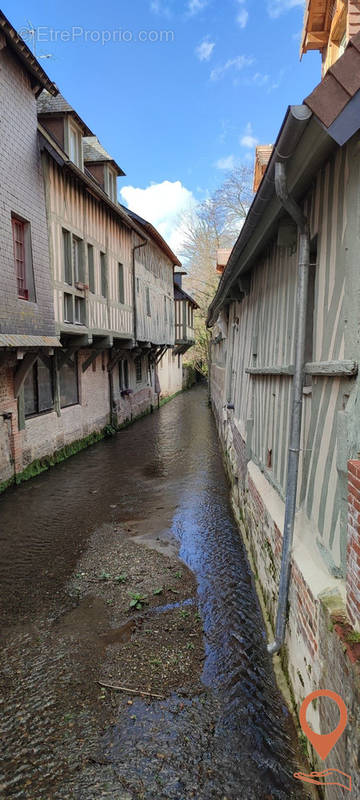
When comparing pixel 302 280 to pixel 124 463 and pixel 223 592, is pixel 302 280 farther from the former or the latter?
pixel 124 463

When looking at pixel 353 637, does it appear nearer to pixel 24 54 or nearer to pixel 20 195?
pixel 20 195

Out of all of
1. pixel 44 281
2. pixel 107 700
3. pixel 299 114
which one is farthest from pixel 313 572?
pixel 44 281

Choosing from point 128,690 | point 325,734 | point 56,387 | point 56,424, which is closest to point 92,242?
point 56,387

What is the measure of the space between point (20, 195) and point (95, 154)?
5.72 m

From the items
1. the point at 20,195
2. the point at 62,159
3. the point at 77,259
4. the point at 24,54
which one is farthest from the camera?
the point at 77,259

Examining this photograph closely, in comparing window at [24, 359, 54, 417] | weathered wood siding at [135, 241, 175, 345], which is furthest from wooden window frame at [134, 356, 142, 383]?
window at [24, 359, 54, 417]

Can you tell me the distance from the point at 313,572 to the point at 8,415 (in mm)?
6610

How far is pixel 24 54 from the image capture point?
705cm

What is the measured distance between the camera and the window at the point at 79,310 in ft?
33.3

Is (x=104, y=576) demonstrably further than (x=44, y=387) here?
No

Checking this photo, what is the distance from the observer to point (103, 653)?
374cm

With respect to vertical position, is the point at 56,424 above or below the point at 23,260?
below

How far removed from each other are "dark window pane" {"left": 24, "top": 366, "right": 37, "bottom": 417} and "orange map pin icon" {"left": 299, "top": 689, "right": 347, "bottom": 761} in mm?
7513

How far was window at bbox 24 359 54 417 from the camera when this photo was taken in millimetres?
8992
